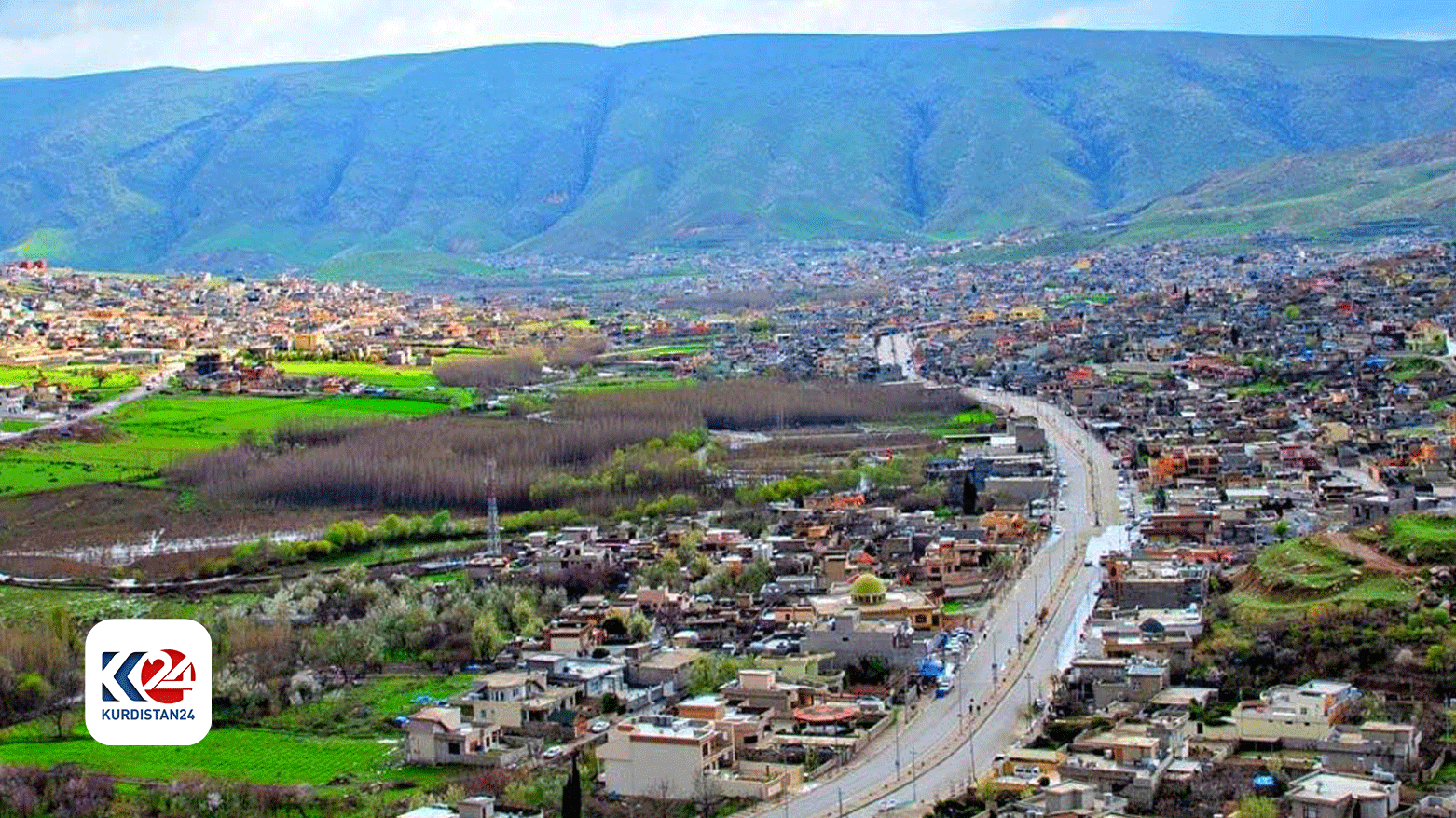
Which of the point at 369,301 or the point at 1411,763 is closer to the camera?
the point at 1411,763

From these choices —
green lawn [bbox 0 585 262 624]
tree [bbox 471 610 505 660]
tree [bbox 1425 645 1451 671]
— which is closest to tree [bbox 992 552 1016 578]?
tree [bbox 471 610 505 660]

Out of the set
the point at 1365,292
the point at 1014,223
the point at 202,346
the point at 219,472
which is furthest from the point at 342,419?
the point at 1014,223

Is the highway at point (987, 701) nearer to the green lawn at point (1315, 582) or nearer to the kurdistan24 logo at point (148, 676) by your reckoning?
the green lawn at point (1315, 582)

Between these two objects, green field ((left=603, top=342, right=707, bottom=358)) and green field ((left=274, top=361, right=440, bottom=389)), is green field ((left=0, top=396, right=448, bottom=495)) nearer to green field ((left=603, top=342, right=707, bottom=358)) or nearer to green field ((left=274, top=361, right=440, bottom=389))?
green field ((left=274, top=361, right=440, bottom=389))

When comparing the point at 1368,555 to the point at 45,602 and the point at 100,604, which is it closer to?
the point at 100,604

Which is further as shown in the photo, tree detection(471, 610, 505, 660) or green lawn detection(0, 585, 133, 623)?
green lawn detection(0, 585, 133, 623)

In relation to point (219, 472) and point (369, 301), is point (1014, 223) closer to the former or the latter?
point (369, 301)
